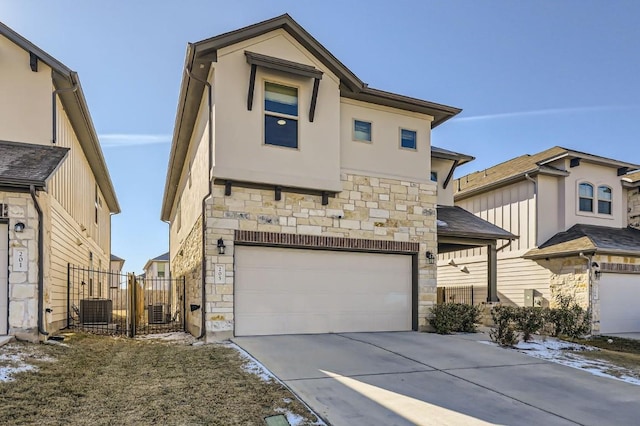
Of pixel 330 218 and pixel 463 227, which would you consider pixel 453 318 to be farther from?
pixel 330 218

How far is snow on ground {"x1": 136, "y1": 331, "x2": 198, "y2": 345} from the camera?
31.6ft

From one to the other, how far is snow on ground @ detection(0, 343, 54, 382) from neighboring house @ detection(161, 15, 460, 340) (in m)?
3.04

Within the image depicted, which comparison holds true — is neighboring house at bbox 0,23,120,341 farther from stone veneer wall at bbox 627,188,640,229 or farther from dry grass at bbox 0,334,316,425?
stone veneer wall at bbox 627,188,640,229

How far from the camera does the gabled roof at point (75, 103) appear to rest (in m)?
9.66

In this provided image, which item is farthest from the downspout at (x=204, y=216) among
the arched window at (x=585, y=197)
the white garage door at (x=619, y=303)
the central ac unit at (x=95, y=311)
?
the arched window at (x=585, y=197)

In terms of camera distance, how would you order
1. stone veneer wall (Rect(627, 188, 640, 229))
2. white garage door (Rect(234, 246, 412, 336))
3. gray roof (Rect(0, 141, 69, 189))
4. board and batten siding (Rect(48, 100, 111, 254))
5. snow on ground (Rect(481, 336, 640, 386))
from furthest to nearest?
1. stone veneer wall (Rect(627, 188, 640, 229))
2. board and batten siding (Rect(48, 100, 111, 254))
3. white garage door (Rect(234, 246, 412, 336))
4. gray roof (Rect(0, 141, 69, 189))
5. snow on ground (Rect(481, 336, 640, 386))

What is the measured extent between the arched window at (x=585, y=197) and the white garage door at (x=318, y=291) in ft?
29.9

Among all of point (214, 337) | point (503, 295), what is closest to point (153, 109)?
point (214, 337)

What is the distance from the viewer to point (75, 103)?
1138cm

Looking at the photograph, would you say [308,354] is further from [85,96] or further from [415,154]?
[85,96]

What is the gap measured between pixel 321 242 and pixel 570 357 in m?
5.70

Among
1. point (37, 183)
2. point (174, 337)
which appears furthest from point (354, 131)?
point (37, 183)

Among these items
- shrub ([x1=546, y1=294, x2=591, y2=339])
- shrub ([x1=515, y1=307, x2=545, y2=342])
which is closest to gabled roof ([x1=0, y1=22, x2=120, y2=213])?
shrub ([x1=515, y1=307, x2=545, y2=342])

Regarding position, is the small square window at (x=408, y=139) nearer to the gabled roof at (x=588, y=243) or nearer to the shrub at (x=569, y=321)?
the shrub at (x=569, y=321)
